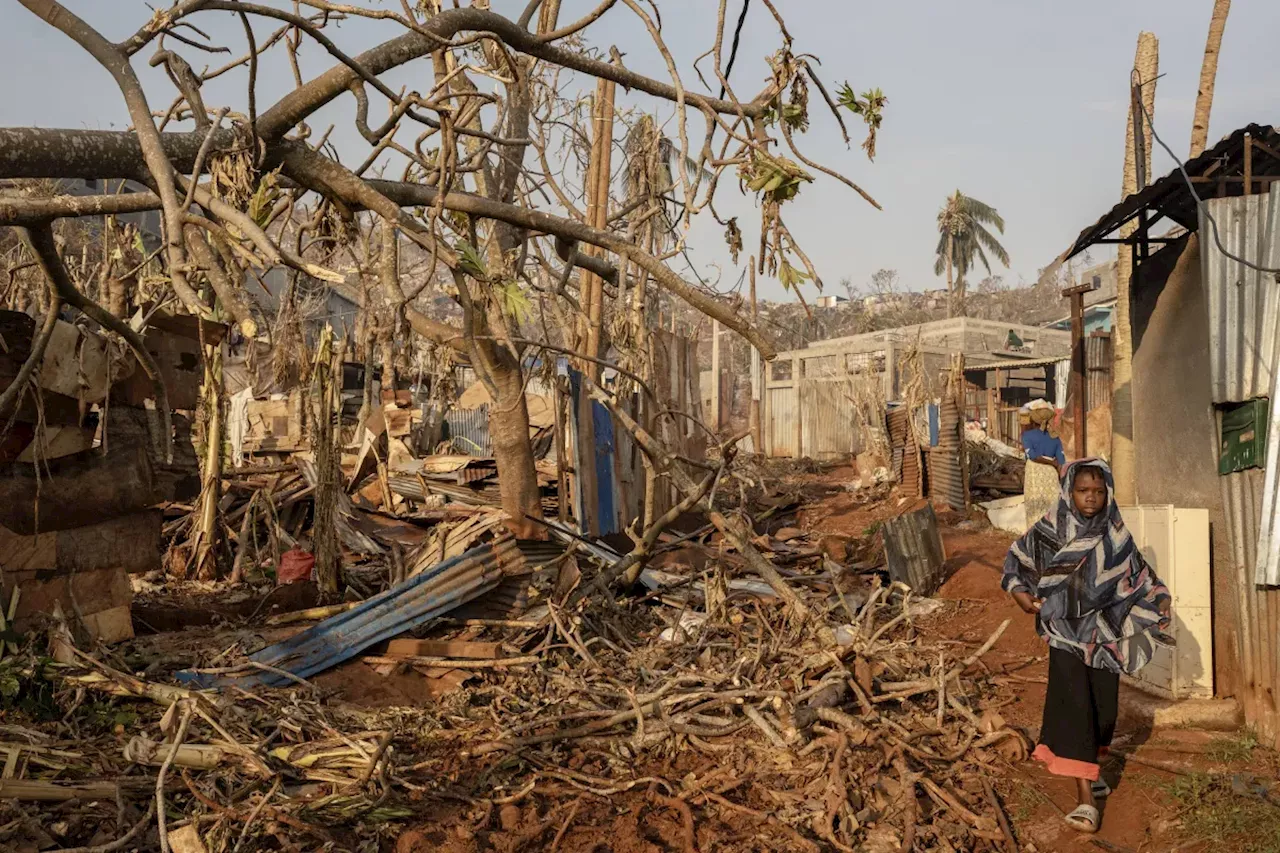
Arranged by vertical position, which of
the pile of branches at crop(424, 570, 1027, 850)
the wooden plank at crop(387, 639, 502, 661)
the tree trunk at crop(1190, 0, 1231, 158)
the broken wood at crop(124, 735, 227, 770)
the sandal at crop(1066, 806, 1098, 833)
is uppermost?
the tree trunk at crop(1190, 0, 1231, 158)

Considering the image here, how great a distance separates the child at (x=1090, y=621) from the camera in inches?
162

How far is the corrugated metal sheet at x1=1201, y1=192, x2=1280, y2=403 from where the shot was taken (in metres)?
4.59

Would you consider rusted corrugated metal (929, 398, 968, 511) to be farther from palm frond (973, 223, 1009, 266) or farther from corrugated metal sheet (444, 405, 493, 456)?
palm frond (973, 223, 1009, 266)

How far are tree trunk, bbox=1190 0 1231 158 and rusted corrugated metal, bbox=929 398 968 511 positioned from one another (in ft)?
13.3

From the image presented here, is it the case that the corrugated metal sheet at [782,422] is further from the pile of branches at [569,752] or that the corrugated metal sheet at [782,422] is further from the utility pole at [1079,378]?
the pile of branches at [569,752]

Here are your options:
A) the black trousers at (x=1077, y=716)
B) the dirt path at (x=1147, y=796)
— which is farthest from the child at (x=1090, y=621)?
the dirt path at (x=1147, y=796)

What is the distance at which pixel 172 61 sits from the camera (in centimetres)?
432

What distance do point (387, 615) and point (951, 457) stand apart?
848 centimetres

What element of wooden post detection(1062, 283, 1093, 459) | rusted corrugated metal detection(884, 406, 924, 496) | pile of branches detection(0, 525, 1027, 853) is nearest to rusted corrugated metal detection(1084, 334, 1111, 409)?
rusted corrugated metal detection(884, 406, 924, 496)

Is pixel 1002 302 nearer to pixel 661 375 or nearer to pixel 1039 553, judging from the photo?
pixel 661 375

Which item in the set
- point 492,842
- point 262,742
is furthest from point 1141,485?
point 262,742

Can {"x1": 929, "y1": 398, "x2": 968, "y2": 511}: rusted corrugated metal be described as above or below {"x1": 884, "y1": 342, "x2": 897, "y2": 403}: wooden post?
below

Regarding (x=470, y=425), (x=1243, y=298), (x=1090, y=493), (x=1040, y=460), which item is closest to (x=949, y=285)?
(x=470, y=425)

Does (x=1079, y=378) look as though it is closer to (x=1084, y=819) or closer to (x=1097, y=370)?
(x=1097, y=370)
